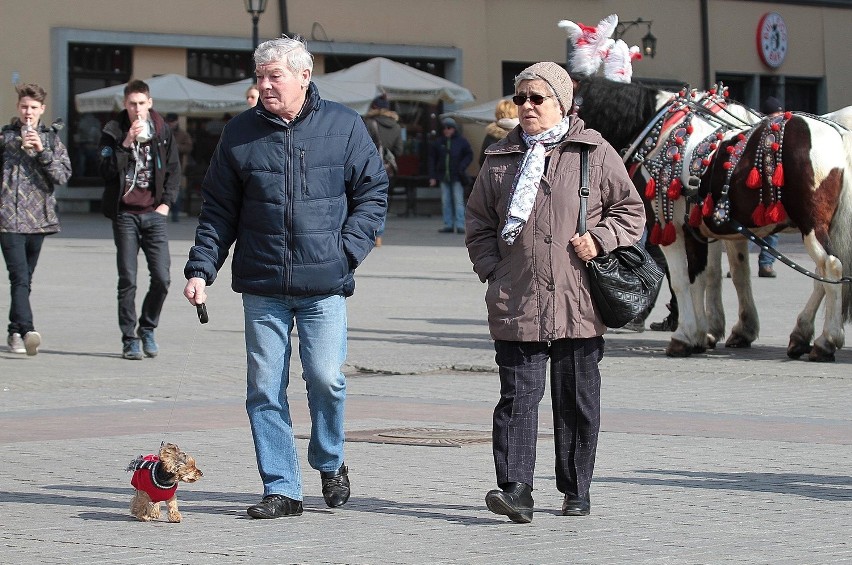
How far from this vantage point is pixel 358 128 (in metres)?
6.73

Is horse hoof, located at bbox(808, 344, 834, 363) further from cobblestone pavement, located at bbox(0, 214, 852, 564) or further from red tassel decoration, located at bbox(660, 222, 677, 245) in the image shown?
red tassel decoration, located at bbox(660, 222, 677, 245)

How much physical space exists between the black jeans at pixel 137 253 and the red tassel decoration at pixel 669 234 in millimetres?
3622

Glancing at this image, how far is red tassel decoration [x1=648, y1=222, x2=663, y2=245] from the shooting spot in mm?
12344

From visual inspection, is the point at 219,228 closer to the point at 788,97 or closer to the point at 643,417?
the point at 643,417

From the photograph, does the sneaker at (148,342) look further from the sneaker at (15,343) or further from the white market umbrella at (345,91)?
the white market umbrella at (345,91)

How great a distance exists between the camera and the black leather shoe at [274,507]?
6477mm

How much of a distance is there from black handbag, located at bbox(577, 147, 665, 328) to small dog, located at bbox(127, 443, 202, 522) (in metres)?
1.72

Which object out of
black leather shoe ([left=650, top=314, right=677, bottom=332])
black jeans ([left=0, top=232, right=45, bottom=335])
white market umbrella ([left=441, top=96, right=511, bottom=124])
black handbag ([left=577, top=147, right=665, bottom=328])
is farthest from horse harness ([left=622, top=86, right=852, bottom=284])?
white market umbrella ([left=441, top=96, right=511, bottom=124])

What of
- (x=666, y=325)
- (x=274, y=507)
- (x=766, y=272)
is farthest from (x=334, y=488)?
(x=766, y=272)

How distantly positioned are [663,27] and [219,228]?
109ft

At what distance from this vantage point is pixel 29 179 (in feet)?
40.4

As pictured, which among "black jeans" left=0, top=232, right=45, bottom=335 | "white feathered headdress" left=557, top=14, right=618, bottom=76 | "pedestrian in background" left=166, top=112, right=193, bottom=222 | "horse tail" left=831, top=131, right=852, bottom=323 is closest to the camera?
"horse tail" left=831, top=131, right=852, bottom=323

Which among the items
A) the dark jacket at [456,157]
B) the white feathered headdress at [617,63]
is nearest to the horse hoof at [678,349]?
the white feathered headdress at [617,63]

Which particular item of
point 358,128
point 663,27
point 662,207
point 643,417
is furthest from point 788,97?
point 358,128
